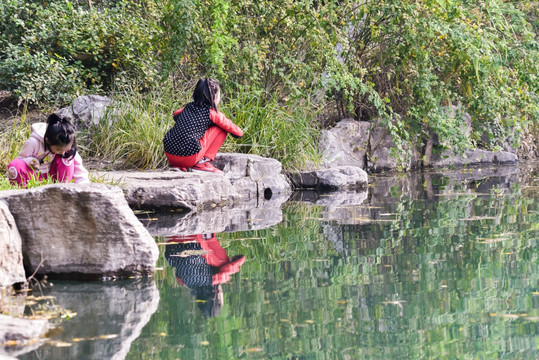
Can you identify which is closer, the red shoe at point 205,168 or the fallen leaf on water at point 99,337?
the fallen leaf on water at point 99,337

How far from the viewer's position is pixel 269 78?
1169 centimetres

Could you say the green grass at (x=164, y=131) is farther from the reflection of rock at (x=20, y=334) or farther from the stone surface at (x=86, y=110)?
the reflection of rock at (x=20, y=334)

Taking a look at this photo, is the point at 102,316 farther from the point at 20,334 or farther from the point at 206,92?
the point at 206,92

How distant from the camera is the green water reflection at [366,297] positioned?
2.83 metres

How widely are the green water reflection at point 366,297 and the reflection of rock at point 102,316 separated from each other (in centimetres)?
8

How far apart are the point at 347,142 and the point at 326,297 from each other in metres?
9.06

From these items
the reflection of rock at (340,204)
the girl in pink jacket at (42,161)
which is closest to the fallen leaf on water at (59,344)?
the girl in pink jacket at (42,161)

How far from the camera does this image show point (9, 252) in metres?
3.92

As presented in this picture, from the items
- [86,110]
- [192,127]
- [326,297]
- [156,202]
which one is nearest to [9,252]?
[326,297]

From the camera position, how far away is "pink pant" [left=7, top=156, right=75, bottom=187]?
5.88 metres

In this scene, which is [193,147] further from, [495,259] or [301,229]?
[495,259]

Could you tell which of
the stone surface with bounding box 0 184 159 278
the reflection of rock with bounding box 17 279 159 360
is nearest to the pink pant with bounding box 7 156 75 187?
the stone surface with bounding box 0 184 159 278

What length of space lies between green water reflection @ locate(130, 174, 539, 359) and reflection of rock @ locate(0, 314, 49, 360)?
0.44 meters

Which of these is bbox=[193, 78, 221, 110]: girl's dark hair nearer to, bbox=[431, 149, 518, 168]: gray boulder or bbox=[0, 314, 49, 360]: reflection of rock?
bbox=[0, 314, 49, 360]: reflection of rock
